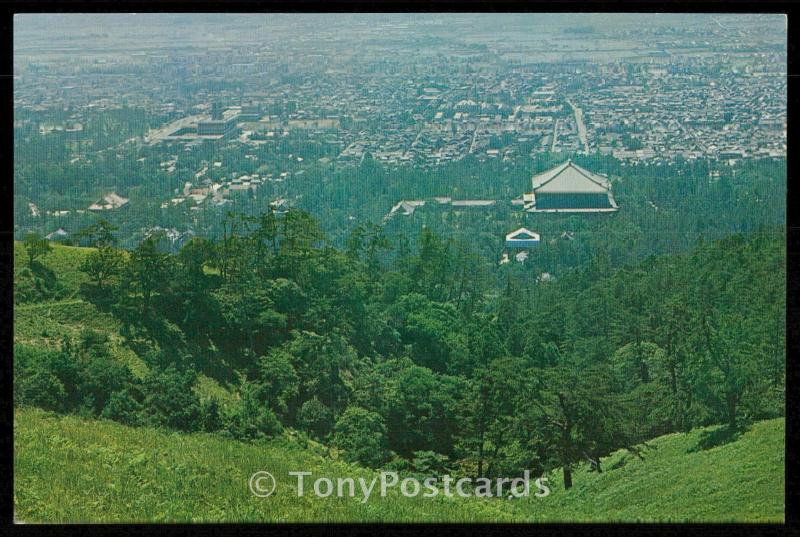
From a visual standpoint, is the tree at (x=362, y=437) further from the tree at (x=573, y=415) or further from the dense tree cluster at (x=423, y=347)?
the tree at (x=573, y=415)

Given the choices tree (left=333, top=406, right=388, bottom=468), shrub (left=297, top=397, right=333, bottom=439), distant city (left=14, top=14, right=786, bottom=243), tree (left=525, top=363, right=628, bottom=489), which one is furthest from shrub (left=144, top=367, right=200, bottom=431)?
tree (left=525, top=363, right=628, bottom=489)

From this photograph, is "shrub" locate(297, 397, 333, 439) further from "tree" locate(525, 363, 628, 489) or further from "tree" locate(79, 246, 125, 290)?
"tree" locate(79, 246, 125, 290)

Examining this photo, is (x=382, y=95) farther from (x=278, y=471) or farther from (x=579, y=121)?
(x=278, y=471)

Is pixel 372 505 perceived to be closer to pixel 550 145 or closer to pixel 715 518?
pixel 715 518

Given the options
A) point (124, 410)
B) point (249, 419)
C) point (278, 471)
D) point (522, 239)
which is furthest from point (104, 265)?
point (522, 239)

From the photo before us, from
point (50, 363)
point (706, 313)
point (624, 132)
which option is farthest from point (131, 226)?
point (706, 313)

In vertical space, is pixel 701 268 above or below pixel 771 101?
below
